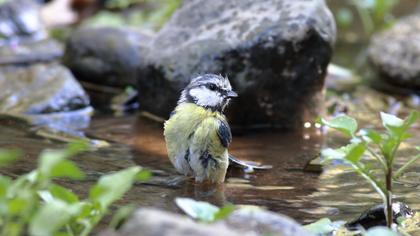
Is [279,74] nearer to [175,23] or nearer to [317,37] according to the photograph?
[317,37]

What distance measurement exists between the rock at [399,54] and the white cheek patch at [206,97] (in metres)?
4.12

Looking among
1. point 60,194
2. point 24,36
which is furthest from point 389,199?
point 24,36

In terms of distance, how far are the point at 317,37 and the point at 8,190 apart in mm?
4610

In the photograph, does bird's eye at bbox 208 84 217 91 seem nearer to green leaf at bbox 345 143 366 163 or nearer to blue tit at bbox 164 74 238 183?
blue tit at bbox 164 74 238 183

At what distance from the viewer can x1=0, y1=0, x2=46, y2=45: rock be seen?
10.6 m

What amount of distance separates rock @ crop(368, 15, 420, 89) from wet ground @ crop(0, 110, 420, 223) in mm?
2025

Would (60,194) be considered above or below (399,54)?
below

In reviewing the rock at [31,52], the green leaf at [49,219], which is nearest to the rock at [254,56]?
the rock at [31,52]

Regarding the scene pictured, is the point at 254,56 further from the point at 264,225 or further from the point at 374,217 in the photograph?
the point at 264,225

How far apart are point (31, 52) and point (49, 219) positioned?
23.6 ft

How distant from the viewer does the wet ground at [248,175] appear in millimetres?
4930

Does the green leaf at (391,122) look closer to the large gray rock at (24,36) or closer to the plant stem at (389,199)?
the plant stem at (389,199)

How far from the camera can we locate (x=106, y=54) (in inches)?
349

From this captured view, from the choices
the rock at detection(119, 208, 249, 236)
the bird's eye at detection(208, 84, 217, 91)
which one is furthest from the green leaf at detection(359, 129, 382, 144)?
the bird's eye at detection(208, 84, 217, 91)
